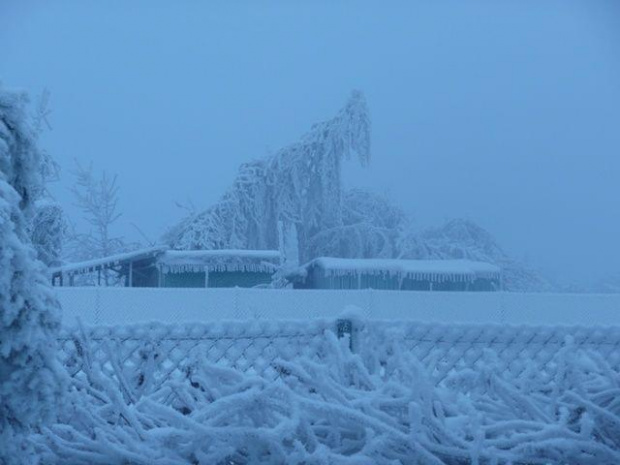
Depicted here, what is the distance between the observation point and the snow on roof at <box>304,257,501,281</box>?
2294 cm

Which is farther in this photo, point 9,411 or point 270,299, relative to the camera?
point 270,299

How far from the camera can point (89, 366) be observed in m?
2.78

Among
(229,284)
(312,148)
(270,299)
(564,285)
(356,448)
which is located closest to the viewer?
(356,448)

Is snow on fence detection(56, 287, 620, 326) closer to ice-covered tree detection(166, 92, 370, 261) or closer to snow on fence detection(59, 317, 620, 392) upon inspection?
snow on fence detection(59, 317, 620, 392)

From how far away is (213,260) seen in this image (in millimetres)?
22188

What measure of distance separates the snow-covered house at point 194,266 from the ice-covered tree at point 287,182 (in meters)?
7.90

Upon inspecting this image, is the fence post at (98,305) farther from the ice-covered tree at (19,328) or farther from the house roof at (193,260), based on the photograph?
the ice-covered tree at (19,328)

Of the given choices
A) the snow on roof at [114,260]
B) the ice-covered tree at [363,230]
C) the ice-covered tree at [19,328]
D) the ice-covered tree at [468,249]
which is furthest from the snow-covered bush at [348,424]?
the ice-covered tree at [468,249]

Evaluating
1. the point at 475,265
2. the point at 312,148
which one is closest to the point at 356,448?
the point at 475,265

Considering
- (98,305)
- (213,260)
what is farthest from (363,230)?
(98,305)

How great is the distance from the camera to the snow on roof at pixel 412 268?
22938 millimetres

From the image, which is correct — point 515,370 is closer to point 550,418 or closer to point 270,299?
point 550,418

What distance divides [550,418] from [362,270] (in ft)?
68.4

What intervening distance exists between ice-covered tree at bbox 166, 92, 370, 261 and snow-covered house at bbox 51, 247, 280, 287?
7.90 meters
